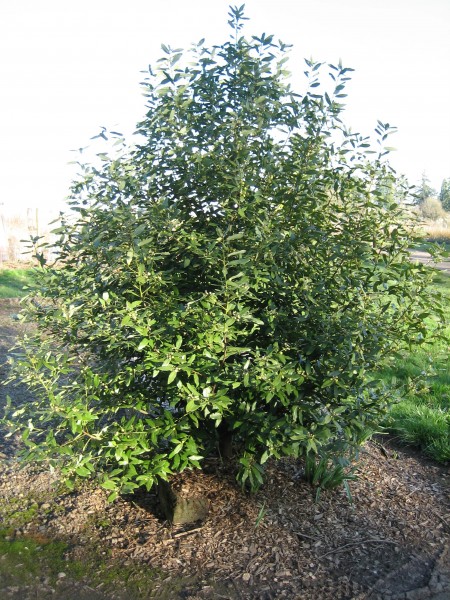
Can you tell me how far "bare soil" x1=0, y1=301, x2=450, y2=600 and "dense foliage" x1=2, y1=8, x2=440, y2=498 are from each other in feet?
1.46

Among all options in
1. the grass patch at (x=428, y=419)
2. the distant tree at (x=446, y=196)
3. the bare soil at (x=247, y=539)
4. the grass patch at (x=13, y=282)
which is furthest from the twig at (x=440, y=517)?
the distant tree at (x=446, y=196)

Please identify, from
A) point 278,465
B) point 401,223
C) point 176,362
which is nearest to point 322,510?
point 278,465

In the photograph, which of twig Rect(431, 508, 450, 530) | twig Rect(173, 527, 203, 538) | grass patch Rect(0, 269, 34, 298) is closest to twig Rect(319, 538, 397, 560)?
twig Rect(431, 508, 450, 530)

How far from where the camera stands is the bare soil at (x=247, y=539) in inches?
115

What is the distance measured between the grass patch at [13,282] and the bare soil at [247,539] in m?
7.66

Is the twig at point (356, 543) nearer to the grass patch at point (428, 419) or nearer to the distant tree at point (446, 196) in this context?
the grass patch at point (428, 419)

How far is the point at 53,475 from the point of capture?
404 cm

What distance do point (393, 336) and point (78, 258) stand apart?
6.12ft

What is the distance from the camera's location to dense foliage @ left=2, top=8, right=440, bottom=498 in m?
2.90

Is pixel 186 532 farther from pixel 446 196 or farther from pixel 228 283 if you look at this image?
pixel 446 196

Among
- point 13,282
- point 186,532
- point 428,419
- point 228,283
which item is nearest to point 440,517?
point 428,419

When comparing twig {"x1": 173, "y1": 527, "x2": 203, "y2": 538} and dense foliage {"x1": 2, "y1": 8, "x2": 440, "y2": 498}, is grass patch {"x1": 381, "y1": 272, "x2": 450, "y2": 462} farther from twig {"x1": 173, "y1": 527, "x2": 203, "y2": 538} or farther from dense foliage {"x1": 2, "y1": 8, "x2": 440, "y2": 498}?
twig {"x1": 173, "y1": 527, "x2": 203, "y2": 538}

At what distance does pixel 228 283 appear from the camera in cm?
276

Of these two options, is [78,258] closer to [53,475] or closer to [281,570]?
[53,475]
